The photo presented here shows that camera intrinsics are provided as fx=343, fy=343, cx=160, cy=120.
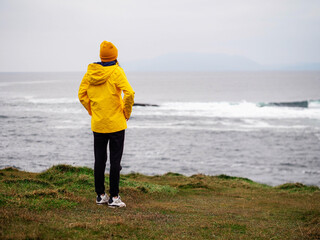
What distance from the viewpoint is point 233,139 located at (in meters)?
29.4

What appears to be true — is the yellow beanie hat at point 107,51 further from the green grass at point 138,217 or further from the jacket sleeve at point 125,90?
the green grass at point 138,217

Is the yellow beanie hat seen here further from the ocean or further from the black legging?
the ocean

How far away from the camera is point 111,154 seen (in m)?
5.94

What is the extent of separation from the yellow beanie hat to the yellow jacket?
15 centimetres

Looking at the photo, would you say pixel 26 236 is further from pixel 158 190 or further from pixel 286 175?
pixel 286 175

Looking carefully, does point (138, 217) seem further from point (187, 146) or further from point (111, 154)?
point (187, 146)

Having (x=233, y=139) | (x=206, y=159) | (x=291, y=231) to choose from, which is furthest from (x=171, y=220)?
(x=233, y=139)

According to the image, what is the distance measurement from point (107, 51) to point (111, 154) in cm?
175

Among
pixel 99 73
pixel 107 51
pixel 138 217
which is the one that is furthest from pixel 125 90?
pixel 138 217

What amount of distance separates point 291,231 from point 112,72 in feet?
12.6

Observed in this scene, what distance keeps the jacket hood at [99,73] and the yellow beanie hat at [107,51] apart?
6.0 inches

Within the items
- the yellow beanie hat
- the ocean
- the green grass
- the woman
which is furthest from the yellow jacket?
the ocean

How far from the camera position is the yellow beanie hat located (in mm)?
5738

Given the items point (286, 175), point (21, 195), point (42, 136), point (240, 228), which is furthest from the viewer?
point (42, 136)
